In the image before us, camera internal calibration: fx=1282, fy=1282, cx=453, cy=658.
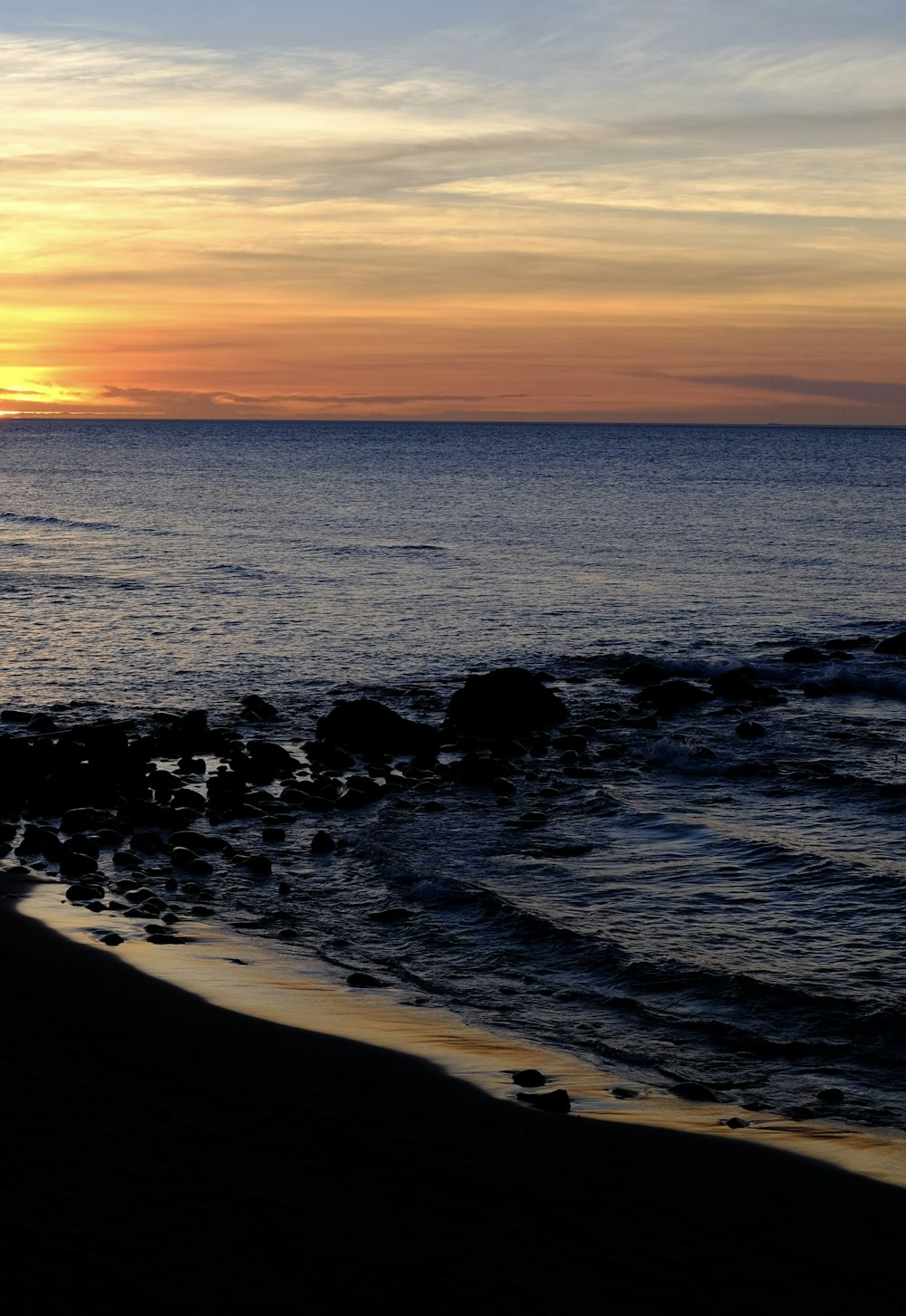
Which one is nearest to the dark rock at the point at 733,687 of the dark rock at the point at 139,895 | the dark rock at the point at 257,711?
the dark rock at the point at 257,711

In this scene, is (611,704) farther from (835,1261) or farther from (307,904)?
(835,1261)

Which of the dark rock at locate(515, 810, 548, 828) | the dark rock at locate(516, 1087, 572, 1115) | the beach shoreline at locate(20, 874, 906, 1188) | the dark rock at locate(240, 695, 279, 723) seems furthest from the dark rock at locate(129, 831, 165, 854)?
the dark rock at locate(516, 1087, 572, 1115)

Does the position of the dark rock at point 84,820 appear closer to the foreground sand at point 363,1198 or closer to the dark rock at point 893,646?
the foreground sand at point 363,1198

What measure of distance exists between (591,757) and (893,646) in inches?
591

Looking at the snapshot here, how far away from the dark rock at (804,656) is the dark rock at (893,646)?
5.72 feet

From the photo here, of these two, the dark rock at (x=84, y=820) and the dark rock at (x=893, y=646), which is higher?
the dark rock at (x=893, y=646)

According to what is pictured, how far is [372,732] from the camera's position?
2467cm

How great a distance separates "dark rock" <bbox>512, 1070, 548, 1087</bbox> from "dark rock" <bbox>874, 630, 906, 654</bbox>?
88.5 feet

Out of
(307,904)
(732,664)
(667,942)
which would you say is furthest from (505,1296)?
(732,664)

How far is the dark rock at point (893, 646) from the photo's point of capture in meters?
35.3

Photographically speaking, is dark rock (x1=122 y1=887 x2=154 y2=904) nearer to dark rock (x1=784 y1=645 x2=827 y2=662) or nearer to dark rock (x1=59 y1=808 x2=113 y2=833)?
dark rock (x1=59 y1=808 x2=113 y2=833)

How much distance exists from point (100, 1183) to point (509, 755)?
16.6 metres

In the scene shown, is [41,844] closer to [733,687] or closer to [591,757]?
[591,757]

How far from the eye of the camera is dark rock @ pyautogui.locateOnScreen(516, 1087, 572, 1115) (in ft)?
33.9
